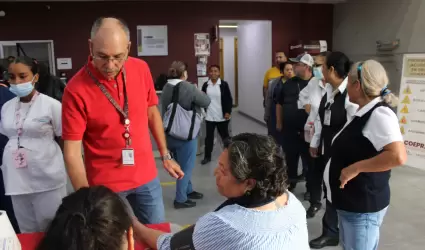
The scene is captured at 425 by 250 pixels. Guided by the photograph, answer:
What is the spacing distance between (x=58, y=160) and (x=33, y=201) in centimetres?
30

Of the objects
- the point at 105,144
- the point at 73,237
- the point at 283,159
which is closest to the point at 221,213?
the point at 283,159

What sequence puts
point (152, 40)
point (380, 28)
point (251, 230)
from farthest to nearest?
point (152, 40), point (380, 28), point (251, 230)

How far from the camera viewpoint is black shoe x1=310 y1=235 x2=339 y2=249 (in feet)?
9.66

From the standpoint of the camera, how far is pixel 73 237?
85 cm

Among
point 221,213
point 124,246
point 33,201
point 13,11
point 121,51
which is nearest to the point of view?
point 124,246

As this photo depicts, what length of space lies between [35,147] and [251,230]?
66.2 inches

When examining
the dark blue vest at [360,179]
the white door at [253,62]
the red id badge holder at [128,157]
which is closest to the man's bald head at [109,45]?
the red id badge holder at [128,157]

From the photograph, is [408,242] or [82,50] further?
[82,50]

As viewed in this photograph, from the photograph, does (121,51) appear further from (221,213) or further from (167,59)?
(167,59)

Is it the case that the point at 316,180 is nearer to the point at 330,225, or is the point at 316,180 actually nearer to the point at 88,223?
the point at 330,225

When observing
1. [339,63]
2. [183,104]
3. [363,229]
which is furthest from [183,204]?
[363,229]

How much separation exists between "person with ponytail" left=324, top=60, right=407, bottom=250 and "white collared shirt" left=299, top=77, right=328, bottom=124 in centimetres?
167

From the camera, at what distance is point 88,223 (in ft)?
2.92

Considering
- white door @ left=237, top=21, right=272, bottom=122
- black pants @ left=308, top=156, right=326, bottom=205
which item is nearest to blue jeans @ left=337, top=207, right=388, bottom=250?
black pants @ left=308, top=156, right=326, bottom=205
